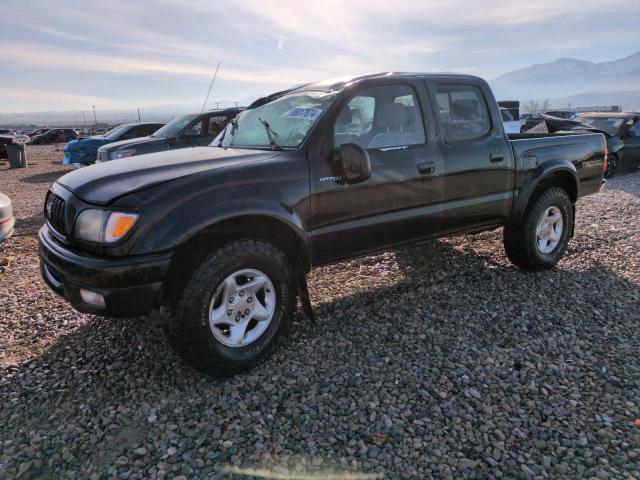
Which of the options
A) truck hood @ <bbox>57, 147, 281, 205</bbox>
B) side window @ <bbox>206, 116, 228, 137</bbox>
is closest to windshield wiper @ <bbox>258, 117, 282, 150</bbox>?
truck hood @ <bbox>57, 147, 281, 205</bbox>

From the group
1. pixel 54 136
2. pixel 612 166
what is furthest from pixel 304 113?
pixel 54 136

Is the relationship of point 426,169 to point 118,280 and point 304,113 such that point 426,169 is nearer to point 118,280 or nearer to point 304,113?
point 304,113

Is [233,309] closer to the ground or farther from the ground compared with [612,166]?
closer to the ground

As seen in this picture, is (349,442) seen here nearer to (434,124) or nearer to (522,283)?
(434,124)

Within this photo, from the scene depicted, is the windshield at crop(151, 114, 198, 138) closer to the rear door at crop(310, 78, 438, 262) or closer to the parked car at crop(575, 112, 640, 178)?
the rear door at crop(310, 78, 438, 262)

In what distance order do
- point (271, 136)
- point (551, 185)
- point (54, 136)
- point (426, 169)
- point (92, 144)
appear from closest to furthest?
point (271, 136), point (426, 169), point (551, 185), point (92, 144), point (54, 136)

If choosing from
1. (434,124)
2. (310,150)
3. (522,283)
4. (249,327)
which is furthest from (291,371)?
(522,283)

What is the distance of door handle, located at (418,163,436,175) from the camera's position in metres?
3.62

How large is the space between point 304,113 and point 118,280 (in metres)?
1.75

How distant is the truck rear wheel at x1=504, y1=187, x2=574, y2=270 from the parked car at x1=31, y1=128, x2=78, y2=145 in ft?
133

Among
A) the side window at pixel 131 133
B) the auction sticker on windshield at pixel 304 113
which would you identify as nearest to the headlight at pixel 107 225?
the auction sticker on windshield at pixel 304 113

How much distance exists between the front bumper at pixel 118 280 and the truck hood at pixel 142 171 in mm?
363

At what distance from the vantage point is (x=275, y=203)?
9.62 feet

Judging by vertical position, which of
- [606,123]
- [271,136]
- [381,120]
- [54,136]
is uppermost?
[54,136]
